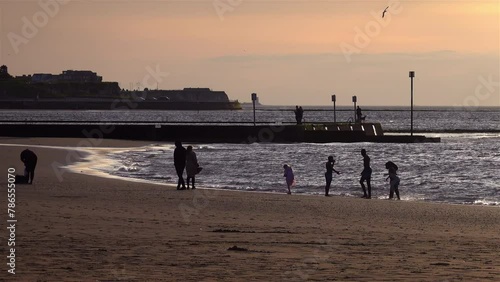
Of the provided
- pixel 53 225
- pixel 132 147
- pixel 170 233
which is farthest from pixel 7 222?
pixel 132 147

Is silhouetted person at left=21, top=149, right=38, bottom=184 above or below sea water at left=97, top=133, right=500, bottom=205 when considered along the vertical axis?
above

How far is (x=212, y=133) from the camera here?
66.6m

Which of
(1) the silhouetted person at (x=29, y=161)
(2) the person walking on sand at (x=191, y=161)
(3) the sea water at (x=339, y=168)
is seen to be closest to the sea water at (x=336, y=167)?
(3) the sea water at (x=339, y=168)

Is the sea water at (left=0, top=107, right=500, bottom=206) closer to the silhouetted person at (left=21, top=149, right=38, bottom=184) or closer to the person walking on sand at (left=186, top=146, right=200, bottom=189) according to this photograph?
the person walking on sand at (left=186, top=146, right=200, bottom=189)

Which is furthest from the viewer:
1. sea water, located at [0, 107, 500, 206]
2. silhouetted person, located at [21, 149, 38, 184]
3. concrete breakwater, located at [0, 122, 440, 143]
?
concrete breakwater, located at [0, 122, 440, 143]

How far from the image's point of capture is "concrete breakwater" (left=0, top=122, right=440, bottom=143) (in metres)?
65.6

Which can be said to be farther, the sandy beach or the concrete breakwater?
the concrete breakwater

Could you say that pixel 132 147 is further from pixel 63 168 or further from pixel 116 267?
pixel 116 267

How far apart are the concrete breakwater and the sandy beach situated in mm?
41035

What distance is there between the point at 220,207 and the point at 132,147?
35631mm

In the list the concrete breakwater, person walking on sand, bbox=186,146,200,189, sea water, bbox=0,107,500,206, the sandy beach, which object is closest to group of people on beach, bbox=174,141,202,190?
person walking on sand, bbox=186,146,200,189

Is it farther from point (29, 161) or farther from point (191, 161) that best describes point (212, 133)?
point (29, 161)

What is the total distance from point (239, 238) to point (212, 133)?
169 feet

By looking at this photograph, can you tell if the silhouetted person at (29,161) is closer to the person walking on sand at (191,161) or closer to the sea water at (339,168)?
the person walking on sand at (191,161)
